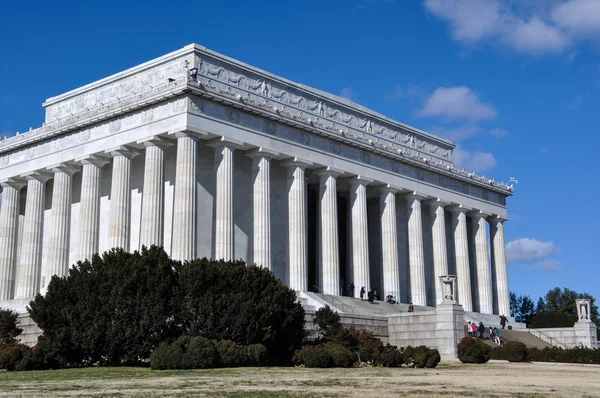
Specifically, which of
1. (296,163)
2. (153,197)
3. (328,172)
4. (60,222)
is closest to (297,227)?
(296,163)

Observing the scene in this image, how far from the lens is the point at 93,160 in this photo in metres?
59.5

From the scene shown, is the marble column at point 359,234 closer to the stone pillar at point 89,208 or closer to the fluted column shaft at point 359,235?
the fluted column shaft at point 359,235

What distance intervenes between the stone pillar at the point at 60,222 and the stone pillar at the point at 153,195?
9.36 meters

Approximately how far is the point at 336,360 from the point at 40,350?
13603 millimetres

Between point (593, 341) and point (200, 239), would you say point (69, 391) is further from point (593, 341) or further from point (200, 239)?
point (593, 341)

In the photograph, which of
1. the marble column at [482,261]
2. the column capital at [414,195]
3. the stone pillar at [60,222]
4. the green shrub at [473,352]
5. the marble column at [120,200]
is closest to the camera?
the green shrub at [473,352]

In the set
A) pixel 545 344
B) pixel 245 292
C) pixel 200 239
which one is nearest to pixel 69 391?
pixel 245 292

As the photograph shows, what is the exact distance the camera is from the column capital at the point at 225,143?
5588 cm

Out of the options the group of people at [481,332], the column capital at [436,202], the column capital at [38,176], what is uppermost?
the column capital at [38,176]

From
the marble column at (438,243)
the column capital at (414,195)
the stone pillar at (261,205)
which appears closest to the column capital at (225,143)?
the stone pillar at (261,205)

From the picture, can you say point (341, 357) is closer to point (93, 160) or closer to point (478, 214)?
point (93, 160)

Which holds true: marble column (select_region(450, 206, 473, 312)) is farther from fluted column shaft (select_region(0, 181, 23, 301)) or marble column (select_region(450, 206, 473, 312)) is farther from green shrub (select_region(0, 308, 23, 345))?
green shrub (select_region(0, 308, 23, 345))

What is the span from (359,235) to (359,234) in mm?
83

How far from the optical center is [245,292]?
39469 millimetres
